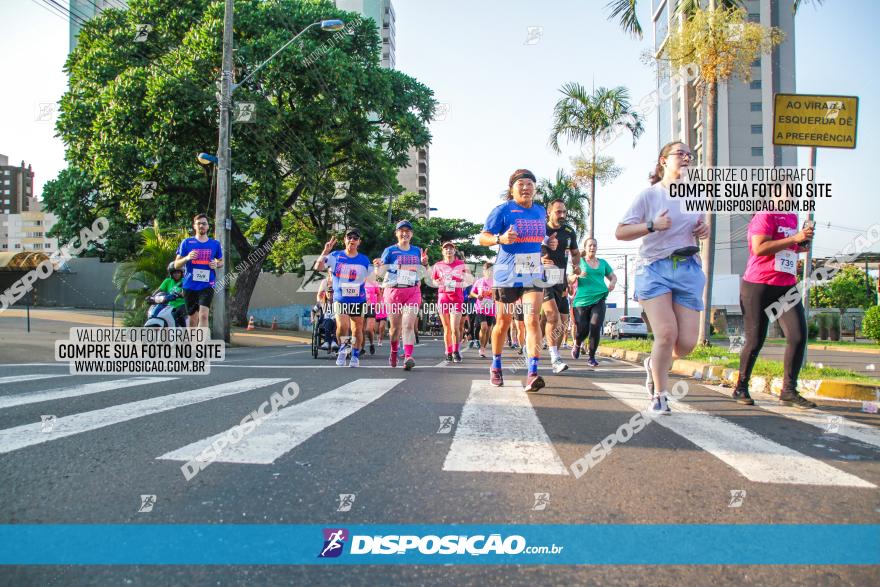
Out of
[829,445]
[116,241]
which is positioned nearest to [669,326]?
[829,445]

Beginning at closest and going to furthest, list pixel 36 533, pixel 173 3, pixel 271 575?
1. pixel 271 575
2. pixel 36 533
3. pixel 173 3

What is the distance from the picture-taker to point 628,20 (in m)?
16.4

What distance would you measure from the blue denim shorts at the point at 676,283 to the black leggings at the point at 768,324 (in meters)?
1.00

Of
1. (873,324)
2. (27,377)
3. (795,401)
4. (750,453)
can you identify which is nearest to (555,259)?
(795,401)

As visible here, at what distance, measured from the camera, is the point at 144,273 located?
15094 millimetres

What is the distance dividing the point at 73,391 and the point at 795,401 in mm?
6439

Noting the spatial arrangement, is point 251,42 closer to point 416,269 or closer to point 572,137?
point 572,137

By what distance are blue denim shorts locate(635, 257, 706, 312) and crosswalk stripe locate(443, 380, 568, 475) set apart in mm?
1323

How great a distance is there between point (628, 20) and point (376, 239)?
17800 mm

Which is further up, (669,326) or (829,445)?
(669,326)

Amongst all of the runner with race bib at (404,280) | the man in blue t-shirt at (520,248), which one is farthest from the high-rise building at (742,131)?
the man in blue t-shirt at (520,248)

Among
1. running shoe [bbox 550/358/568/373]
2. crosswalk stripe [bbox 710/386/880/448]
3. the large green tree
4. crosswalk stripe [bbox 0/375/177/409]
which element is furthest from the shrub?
crosswalk stripe [bbox 0/375/177/409]

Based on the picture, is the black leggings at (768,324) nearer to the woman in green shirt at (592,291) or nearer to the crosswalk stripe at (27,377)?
the woman in green shirt at (592,291)

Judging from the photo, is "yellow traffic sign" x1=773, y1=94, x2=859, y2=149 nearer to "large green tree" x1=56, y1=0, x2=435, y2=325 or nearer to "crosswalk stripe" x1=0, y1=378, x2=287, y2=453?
"crosswalk stripe" x1=0, y1=378, x2=287, y2=453
